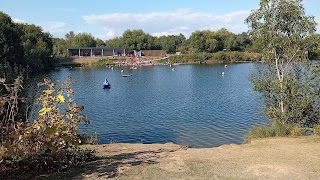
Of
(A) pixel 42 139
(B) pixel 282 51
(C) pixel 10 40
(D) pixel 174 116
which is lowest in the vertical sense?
(D) pixel 174 116

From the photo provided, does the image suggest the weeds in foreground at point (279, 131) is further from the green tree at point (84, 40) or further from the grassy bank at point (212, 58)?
the green tree at point (84, 40)

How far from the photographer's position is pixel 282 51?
16344 mm

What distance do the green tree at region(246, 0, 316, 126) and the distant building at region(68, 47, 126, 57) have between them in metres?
115

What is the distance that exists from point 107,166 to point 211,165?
2.41 metres

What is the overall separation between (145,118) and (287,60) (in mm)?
13476

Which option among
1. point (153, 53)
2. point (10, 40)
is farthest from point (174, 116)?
point (153, 53)

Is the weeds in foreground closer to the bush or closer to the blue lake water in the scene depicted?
the blue lake water

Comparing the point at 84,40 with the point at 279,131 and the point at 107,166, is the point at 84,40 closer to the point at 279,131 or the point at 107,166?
the point at 279,131

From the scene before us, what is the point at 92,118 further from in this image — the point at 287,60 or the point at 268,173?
the point at 268,173

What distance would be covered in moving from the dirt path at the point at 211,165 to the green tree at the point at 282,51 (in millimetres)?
5106

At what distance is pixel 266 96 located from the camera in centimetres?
1658

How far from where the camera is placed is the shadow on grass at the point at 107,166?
7.77m

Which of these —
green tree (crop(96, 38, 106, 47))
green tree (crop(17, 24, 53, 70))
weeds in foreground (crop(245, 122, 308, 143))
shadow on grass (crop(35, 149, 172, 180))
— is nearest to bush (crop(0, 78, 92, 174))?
shadow on grass (crop(35, 149, 172, 180))

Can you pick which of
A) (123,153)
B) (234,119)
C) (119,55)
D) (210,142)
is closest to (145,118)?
(234,119)
